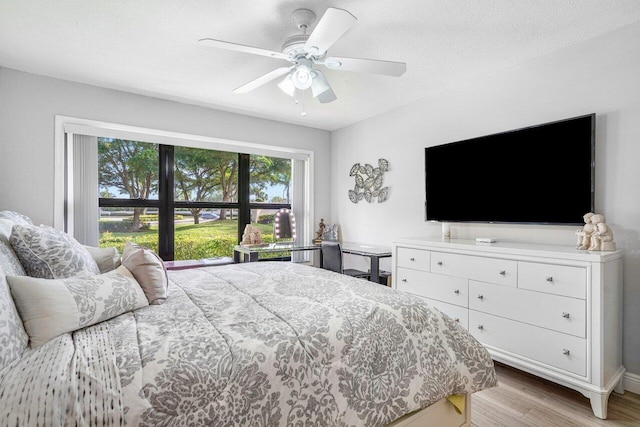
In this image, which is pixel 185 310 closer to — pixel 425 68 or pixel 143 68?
pixel 143 68

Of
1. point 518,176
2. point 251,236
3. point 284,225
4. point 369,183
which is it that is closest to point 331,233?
point 284,225

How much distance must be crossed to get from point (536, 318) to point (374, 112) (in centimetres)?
271

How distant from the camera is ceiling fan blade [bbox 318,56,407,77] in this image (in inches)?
76.8

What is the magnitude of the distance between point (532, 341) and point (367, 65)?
2.08 meters

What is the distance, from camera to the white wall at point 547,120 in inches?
80.3

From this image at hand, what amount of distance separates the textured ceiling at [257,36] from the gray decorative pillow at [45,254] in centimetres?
138

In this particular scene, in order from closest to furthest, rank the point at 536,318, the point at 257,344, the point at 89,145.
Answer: the point at 257,344 < the point at 536,318 < the point at 89,145

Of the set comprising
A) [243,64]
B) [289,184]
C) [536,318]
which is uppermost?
[243,64]

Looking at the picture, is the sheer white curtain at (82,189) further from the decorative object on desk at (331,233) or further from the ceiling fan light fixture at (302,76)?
the decorative object on desk at (331,233)

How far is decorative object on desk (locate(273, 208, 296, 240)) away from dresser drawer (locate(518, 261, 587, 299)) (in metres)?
2.77

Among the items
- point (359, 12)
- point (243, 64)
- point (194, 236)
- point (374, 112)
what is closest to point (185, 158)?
point (194, 236)

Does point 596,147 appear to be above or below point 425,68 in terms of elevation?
below

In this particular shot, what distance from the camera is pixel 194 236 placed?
3912 millimetres

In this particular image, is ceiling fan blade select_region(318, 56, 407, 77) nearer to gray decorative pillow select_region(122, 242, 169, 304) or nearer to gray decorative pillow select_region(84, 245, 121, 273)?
gray decorative pillow select_region(122, 242, 169, 304)
